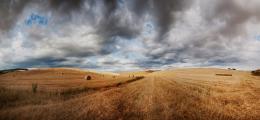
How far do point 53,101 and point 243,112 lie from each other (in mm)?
11465

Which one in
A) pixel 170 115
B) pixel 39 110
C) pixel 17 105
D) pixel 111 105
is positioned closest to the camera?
pixel 170 115

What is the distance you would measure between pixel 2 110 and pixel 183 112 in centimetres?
970

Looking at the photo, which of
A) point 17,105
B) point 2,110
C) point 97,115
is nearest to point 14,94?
point 17,105

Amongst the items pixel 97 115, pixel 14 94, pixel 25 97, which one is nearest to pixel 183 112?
pixel 97 115

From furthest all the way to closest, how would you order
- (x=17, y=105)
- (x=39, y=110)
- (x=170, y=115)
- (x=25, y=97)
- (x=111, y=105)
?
(x=25, y=97)
(x=17, y=105)
(x=111, y=105)
(x=39, y=110)
(x=170, y=115)

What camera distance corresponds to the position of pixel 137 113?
14.2 metres

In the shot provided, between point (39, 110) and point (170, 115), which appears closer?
point (170, 115)

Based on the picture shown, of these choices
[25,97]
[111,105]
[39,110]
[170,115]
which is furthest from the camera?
[25,97]

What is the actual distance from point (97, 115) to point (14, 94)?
10581 mm

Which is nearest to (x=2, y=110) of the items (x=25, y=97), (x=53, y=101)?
(x=53, y=101)

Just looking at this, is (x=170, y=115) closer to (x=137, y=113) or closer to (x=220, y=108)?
(x=137, y=113)

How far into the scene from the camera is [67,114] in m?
14.2

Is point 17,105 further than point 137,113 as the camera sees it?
Yes

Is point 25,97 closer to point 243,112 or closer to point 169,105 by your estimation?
point 169,105
